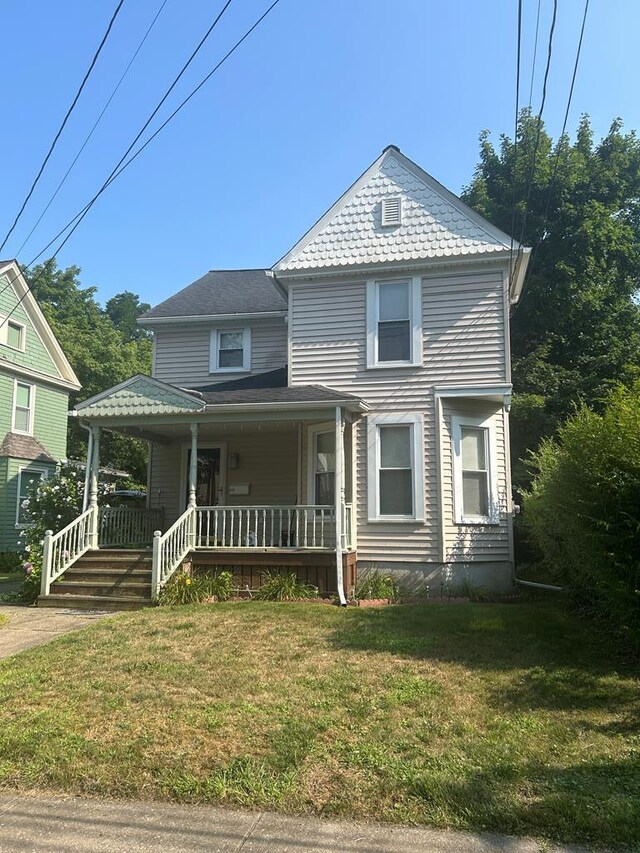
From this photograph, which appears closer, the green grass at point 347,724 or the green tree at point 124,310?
the green grass at point 347,724

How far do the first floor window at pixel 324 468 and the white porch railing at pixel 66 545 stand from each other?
414cm

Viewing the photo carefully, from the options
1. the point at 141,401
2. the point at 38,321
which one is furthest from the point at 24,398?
the point at 141,401

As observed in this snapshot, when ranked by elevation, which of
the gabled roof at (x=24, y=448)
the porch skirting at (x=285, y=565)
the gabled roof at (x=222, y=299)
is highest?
the gabled roof at (x=222, y=299)

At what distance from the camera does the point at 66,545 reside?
11.0m

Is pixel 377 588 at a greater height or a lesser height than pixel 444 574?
lesser

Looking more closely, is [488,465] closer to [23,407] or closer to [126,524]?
[126,524]

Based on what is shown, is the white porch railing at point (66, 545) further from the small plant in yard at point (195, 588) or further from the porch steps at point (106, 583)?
the small plant in yard at point (195, 588)

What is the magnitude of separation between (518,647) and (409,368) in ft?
20.6

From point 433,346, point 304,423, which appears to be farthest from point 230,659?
point 433,346

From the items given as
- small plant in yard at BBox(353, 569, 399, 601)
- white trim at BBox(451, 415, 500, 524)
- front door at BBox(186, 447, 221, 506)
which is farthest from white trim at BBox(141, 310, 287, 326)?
small plant in yard at BBox(353, 569, 399, 601)

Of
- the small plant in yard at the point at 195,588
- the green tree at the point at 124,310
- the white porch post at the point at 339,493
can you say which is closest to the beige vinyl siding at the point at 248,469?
the white porch post at the point at 339,493

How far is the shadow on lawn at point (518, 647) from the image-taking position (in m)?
5.39

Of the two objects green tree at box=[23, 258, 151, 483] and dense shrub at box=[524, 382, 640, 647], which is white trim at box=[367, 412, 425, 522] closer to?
dense shrub at box=[524, 382, 640, 647]

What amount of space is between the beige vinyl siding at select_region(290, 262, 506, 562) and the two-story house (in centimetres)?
3
